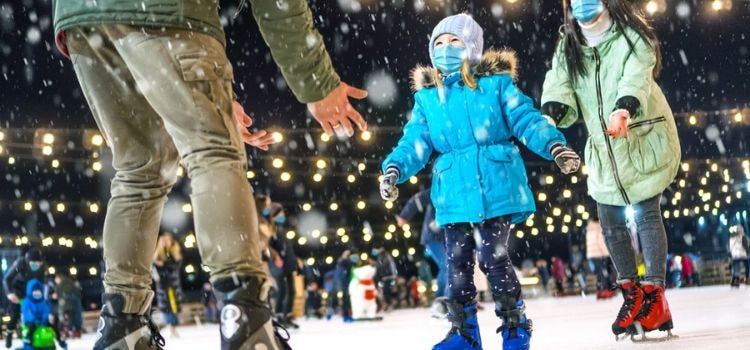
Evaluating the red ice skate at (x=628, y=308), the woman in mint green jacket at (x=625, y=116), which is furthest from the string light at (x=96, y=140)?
the red ice skate at (x=628, y=308)

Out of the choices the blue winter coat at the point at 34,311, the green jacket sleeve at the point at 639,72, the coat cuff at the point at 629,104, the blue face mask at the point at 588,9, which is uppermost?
the blue face mask at the point at 588,9

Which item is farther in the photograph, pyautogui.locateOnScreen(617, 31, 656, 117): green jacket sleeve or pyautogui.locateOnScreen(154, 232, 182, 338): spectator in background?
pyautogui.locateOnScreen(154, 232, 182, 338): spectator in background

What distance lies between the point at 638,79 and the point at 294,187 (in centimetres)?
2883

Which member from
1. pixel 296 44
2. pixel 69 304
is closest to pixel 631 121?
pixel 296 44

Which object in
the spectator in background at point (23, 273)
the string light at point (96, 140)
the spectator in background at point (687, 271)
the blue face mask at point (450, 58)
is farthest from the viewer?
the spectator in background at point (687, 271)

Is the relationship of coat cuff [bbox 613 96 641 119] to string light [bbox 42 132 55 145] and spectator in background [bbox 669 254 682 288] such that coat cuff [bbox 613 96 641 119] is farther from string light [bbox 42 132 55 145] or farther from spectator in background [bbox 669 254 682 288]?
spectator in background [bbox 669 254 682 288]

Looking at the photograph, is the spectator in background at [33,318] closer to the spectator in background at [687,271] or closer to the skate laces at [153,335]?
the skate laces at [153,335]

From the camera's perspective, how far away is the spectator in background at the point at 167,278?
31.9ft

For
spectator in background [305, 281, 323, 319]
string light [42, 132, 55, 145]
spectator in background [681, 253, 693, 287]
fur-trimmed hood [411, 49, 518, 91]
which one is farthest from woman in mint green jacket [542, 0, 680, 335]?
spectator in background [681, 253, 693, 287]

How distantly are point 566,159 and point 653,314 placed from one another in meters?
1.01

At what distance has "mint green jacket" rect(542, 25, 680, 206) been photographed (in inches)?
146

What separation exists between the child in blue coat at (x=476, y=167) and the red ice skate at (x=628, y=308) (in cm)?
53

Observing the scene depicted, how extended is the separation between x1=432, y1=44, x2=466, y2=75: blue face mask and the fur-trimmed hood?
54 millimetres

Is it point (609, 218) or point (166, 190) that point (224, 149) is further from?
point (609, 218)
